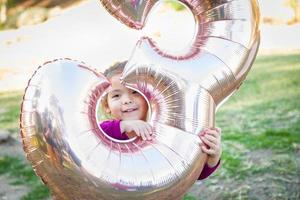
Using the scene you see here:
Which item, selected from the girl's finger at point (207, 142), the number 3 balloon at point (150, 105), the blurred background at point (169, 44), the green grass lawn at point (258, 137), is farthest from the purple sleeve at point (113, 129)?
the blurred background at point (169, 44)

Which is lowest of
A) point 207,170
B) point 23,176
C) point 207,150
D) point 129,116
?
point 23,176

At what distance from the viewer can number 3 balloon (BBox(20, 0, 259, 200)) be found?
64.3 inches

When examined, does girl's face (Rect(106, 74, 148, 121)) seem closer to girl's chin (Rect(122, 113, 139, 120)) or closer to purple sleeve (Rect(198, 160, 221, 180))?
girl's chin (Rect(122, 113, 139, 120))

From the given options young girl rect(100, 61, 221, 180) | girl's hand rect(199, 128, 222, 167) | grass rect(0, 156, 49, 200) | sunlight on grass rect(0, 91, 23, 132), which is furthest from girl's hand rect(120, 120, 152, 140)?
sunlight on grass rect(0, 91, 23, 132)

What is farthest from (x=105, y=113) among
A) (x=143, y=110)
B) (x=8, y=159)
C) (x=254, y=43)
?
(x=8, y=159)

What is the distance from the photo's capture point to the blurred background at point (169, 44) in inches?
166

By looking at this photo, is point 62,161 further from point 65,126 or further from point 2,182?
point 2,182

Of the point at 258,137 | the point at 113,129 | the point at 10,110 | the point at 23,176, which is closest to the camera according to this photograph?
the point at 113,129

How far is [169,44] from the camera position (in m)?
4.38

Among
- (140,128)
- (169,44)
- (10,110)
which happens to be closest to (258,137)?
(169,44)

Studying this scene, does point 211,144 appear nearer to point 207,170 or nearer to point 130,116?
point 207,170

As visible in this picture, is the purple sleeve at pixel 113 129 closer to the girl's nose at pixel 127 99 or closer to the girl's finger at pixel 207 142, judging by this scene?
the girl's nose at pixel 127 99

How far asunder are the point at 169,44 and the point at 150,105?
2.68 metres

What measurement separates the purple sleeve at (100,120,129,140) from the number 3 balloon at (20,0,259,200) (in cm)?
11
